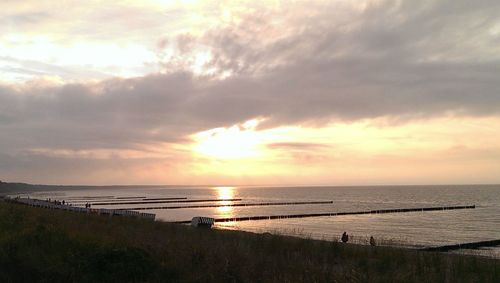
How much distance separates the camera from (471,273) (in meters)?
14.5

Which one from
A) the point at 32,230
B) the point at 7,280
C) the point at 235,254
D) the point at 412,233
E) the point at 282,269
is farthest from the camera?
the point at 412,233

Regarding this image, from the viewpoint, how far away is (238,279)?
10.7 m

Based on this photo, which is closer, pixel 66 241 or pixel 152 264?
pixel 152 264

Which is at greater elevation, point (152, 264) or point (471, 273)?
point (152, 264)

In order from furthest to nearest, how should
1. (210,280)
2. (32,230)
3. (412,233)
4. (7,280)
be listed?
(412,233) < (32,230) < (210,280) < (7,280)

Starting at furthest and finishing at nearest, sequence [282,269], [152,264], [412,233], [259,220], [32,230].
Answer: [259,220]
[412,233]
[32,230]
[282,269]
[152,264]

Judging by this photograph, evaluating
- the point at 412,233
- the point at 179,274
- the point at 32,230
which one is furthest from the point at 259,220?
the point at 179,274

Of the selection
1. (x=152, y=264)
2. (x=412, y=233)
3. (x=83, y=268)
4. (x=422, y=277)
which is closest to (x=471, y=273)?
(x=422, y=277)

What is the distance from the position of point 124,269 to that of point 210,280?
2112 mm

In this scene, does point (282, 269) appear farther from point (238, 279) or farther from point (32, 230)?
point (32, 230)

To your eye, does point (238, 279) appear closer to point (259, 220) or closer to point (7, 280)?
point (7, 280)

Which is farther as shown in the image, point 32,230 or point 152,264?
point 32,230

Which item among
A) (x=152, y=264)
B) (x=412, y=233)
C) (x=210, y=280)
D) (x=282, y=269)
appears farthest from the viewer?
(x=412, y=233)

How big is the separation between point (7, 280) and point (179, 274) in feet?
12.5
